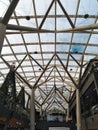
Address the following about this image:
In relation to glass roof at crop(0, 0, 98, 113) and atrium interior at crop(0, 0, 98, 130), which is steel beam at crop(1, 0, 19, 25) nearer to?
atrium interior at crop(0, 0, 98, 130)

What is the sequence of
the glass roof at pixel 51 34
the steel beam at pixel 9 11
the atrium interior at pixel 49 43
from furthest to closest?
the glass roof at pixel 51 34 < the atrium interior at pixel 49 43 < the steel beam at pixel 9 11

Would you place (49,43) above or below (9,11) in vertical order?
above

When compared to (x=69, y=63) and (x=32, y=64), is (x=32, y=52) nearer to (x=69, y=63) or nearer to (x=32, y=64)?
(x=32, y=64)

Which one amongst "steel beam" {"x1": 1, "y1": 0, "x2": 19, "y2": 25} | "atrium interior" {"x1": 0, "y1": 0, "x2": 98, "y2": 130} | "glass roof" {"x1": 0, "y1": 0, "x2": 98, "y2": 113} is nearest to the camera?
"steel beam" {"x1": 1, "y1": 0, "x2": 19, "y2": 25}

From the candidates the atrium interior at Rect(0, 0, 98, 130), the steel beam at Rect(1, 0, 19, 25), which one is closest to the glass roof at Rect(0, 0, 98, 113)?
the atrium interior at Rect(0, 0, 98, 130)

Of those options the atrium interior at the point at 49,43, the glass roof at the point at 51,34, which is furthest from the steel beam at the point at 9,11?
the glass roof at the point at 51,34

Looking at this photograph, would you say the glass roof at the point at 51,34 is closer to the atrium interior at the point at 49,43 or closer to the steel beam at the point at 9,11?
the atrium interior at the point at 49,43

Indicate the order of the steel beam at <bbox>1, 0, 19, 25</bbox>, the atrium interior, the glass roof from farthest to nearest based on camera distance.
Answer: the glass roof < the atrium interior < the steel beam at <bbox>1, 0, 19, 25</bbox>

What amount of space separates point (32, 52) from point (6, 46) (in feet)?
17.0

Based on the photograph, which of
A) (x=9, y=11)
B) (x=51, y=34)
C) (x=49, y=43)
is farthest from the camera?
(x=49, y=43)

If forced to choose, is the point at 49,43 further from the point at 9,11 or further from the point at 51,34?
the point at 9,11

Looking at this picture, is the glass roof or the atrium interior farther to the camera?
the glass roof

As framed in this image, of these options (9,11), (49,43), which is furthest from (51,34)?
(9,11)

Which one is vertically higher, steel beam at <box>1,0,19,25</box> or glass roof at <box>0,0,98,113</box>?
glass roof at <box>0,0,98,113</box>
